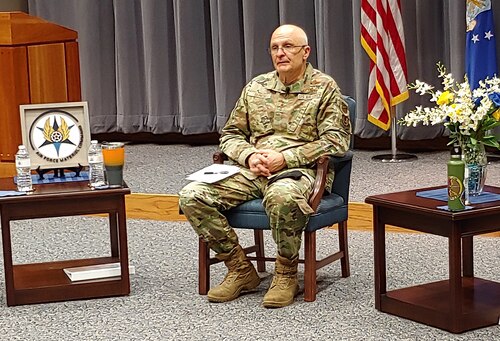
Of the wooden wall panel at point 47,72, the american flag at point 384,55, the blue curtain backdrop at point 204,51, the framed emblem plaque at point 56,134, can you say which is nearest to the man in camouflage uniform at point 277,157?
the framed emblem plaque at point 56,134

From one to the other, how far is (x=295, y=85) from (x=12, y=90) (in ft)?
8.20

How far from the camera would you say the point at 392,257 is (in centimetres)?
458

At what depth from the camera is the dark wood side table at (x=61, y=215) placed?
4.02 metres

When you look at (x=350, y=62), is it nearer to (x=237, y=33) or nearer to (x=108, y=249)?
(x=237, y=33)

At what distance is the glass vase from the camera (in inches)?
145

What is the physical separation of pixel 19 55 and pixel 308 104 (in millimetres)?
2540

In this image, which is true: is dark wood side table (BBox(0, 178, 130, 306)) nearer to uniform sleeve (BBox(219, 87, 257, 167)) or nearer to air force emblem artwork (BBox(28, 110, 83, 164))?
air force emblem artwork (BBox(28, 110, 83, 164))

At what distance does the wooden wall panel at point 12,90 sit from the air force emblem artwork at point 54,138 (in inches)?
75.3

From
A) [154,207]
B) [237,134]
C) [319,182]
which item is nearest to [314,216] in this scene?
[319,182]

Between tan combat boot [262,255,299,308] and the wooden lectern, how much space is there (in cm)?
263

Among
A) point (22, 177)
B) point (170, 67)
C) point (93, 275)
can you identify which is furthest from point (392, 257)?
point (170, 67)

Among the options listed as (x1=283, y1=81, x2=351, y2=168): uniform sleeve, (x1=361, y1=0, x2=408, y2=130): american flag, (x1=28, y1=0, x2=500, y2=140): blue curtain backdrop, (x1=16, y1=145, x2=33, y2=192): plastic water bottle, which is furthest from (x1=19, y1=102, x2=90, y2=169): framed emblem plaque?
(x1=28, y1=0, x2=500, y2=140): blue curtain backdrop

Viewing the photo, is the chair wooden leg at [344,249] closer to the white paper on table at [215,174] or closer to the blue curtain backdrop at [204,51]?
the white paper on table at [215,174]

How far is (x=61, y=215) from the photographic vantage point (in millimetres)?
4059
